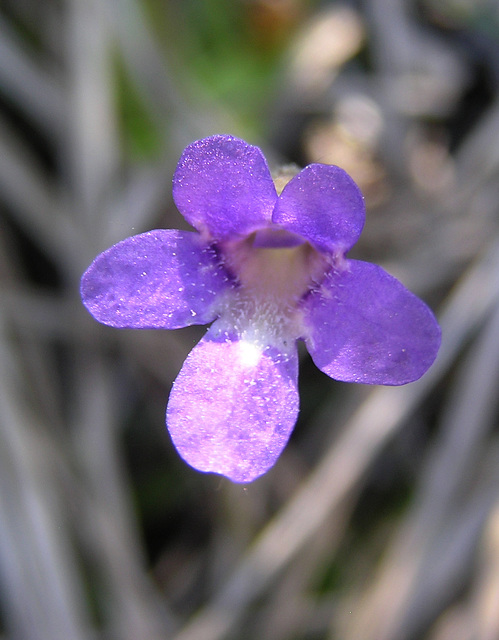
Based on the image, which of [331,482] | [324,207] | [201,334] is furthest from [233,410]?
[201,334]

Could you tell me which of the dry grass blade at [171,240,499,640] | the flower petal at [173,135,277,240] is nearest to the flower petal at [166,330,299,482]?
the flower petal at [173,135,277,240]

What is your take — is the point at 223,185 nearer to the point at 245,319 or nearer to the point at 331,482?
the point at 245,319

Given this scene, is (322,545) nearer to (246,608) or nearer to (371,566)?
(371,566)

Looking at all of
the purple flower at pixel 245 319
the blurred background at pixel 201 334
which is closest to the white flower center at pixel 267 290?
the purple flower at pixel 245 319

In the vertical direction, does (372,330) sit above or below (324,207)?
below

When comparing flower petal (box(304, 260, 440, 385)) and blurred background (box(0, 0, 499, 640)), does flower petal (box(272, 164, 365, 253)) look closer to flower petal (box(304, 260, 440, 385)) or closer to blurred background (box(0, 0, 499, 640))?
flower petal (box(304, 260, 440, 385))

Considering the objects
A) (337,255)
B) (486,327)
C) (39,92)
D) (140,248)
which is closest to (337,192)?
(337,255)
